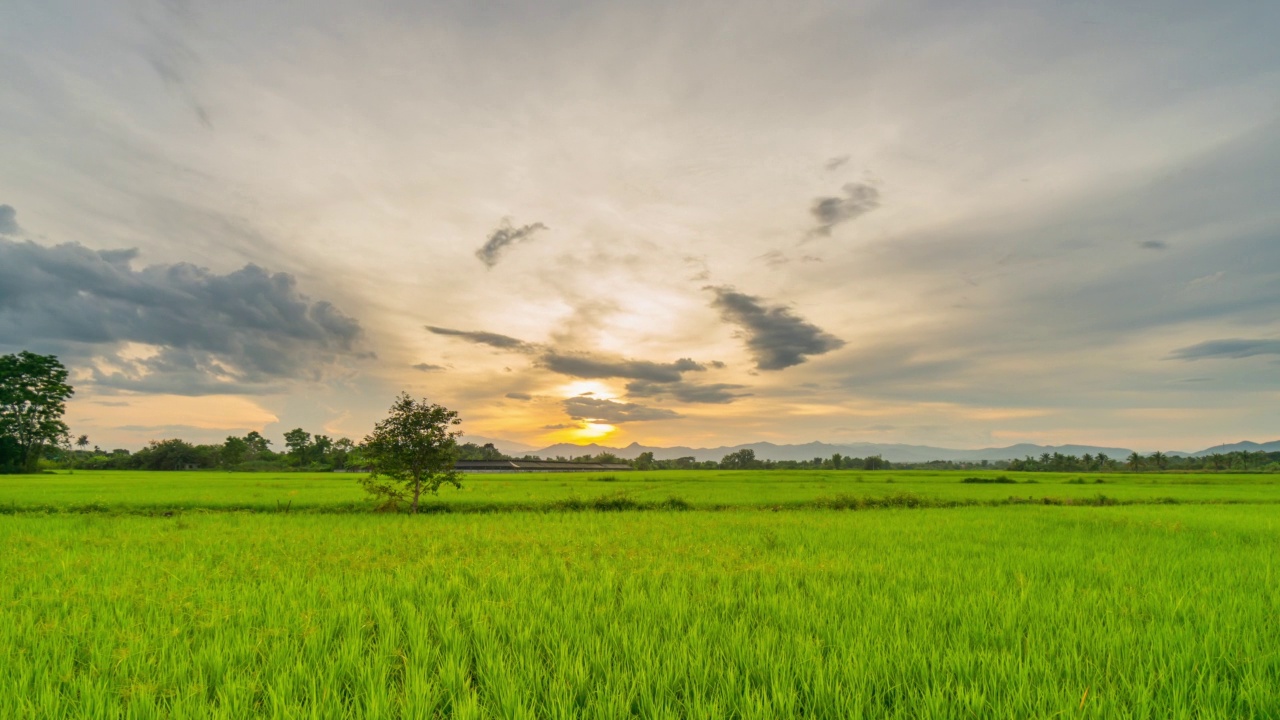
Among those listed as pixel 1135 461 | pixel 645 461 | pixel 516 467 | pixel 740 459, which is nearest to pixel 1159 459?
pixel 1135 461

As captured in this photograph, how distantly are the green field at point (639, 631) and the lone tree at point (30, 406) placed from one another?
81.2 m

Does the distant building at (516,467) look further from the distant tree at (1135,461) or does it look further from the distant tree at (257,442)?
the distant tree at (1135,461)

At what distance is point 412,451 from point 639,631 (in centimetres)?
1920

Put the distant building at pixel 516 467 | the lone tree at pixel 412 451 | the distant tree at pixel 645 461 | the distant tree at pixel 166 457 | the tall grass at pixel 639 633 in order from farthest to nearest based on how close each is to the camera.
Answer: the distant tree at pixel 645 461 < the distant building at pixel 516 467 < the distant tree at pixel 166 457 < the lone tree at pixel 412 451 < the tall grass at pixel 639 633

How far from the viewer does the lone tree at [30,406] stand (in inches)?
2469

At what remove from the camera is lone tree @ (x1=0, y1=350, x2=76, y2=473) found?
6272cm

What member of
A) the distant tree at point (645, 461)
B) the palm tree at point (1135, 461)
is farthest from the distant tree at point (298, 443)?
the palm tree at point (1135, 461)

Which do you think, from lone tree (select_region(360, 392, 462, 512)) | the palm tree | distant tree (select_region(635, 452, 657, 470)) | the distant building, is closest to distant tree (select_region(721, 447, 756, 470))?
distant tree (select_region(635, 452, 657, 470))

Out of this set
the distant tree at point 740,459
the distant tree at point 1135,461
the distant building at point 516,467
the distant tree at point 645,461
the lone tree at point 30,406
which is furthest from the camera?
the distant tree at point 740,459

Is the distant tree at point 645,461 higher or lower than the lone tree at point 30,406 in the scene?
lower

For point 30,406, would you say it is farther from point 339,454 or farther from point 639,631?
point 639,631

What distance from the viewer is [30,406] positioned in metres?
67.3

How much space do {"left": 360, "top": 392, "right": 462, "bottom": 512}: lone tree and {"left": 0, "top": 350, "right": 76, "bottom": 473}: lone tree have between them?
7749 cm

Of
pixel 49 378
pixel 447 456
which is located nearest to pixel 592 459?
pixel 49 378
